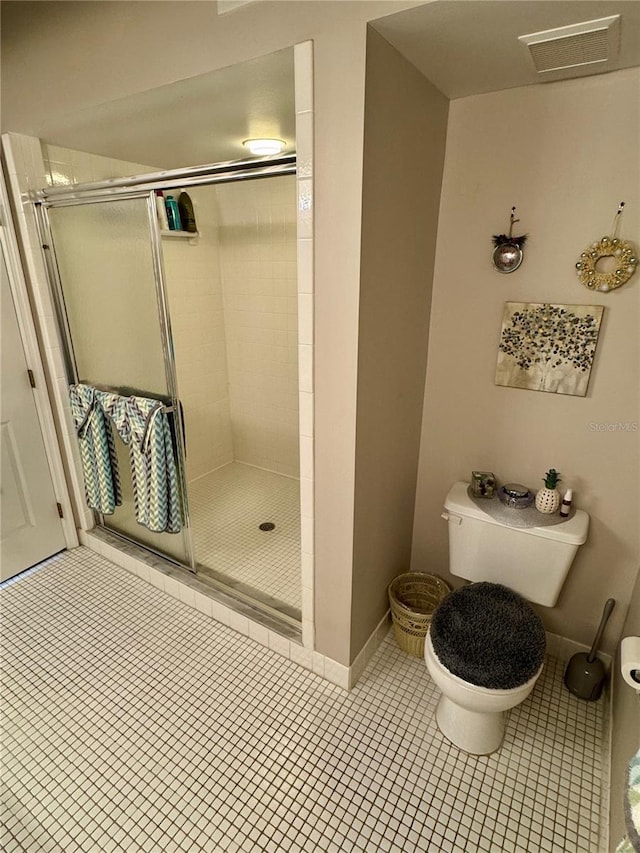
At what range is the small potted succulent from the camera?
1.59 meters

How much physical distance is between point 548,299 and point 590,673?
1368mm

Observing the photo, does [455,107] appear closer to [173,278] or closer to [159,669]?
[173,278]

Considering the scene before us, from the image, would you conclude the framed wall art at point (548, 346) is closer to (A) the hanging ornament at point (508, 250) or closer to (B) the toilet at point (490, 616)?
(A) the hanging ornament at point (508, 250)

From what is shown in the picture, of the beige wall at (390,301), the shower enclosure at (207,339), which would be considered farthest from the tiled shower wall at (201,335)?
the beige wall at (390,301)

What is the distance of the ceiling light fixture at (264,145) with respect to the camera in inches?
85.9

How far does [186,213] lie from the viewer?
8.67 ft

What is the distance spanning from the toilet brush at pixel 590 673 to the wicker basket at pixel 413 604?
20.5 inches

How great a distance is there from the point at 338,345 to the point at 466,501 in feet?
2.69

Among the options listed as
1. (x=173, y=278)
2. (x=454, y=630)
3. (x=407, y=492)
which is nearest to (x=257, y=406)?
(x=173, y=278)

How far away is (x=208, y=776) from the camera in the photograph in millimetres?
1415

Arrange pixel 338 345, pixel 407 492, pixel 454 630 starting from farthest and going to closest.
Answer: pixel 407 492
pixel 454 630
pixel 338 345

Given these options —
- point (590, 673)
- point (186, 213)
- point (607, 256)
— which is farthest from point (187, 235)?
point (590, 673)

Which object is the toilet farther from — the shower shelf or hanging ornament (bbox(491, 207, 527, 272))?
the shower shelf

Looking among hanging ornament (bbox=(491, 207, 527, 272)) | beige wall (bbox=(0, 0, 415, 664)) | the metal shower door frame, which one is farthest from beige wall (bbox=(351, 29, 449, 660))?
the metal shower door frame
